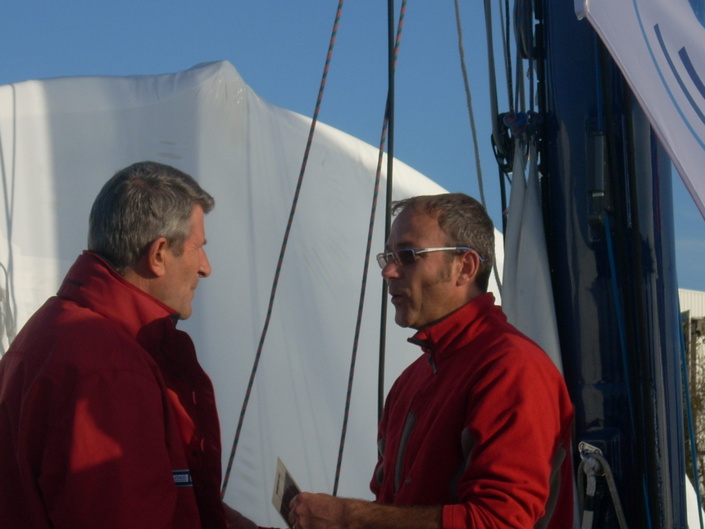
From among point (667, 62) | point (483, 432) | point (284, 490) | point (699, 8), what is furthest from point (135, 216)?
point (699, 8)

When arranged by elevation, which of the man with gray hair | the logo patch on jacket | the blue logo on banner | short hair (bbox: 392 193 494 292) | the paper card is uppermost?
the blue logo on banner

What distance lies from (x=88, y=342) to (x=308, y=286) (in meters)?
3.39

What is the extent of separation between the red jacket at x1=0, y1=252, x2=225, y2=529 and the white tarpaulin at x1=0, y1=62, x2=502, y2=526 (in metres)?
2.72

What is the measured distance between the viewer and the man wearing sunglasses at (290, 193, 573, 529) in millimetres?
1719

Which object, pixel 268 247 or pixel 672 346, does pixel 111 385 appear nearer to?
pixel 672 346

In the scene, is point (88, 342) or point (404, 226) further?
point (404, 226)

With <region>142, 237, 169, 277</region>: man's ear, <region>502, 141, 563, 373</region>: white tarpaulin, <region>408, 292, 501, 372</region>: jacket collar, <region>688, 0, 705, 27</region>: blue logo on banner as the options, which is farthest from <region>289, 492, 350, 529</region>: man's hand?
<region>688, 0, 705, 27</region>: blue logo on banner

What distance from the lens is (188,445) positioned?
1.75 m

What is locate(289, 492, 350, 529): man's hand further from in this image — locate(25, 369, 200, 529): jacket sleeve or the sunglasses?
the sunglasses

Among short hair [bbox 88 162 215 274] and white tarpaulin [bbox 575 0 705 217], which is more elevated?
white tarpaulin [bbox 575 0 705 217]

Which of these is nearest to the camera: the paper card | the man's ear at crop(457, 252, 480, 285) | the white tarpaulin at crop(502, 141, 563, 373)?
the paper card

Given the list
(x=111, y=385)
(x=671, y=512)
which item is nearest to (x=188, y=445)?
(x=111, y=385)

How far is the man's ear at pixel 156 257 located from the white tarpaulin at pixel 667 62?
887mm

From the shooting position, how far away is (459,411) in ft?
6.05
